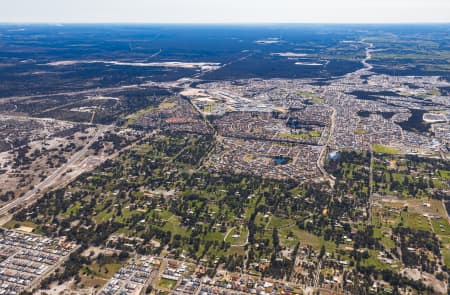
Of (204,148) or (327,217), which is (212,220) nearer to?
(327,217)

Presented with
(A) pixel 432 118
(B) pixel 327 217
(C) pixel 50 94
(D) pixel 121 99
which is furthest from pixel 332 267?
(C) pixel 50 94

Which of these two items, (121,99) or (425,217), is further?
(121,99)

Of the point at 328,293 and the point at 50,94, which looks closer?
the point at 328,293

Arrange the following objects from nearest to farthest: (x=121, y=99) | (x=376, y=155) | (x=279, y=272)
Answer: (x=279, y=272) < (x=376, y=155) < (x=121, y=99)

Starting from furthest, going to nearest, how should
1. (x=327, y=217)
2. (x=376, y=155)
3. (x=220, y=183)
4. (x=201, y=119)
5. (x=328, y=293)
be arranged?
(x=201, y=119) → (x=376, y=155) → (x=220, y=183) → (x=327, y=217) → (x=328, y=293)

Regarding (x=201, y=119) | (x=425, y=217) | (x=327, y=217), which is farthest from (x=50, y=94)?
(x=425, y=217)

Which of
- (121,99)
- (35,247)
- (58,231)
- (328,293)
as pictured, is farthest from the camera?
(121,99)

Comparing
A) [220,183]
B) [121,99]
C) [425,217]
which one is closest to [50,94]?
[121,99]

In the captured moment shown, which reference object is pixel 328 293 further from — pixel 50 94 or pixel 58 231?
pixel 50 94

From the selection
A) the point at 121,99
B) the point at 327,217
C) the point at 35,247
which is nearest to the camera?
the point at 35,247
